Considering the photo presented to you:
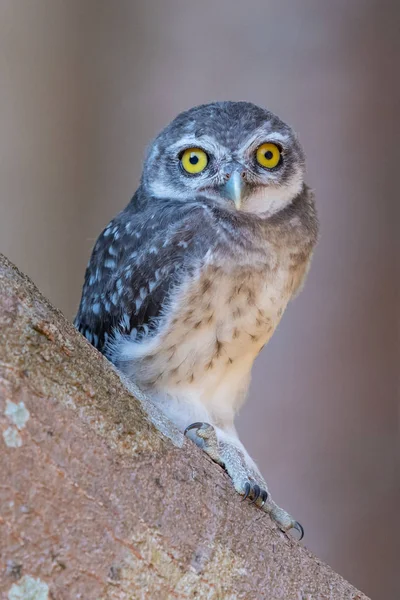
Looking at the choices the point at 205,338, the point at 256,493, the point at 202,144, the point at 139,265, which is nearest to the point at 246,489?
the point at 256,493

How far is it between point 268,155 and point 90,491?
1.18 m

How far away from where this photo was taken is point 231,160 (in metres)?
2.00

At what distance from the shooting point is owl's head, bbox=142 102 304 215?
2006mm

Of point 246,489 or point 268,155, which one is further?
point 268,155

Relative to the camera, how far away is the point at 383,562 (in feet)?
13.8

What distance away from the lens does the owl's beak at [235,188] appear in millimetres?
1934

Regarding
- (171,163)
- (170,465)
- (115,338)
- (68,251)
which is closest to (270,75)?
(68,251)

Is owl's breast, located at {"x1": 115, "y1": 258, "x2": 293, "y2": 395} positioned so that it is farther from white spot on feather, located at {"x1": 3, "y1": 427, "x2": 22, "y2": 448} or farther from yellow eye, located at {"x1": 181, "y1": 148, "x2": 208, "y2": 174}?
white spot on feather, located at {"x1": 3, "y1": 427, "x2": 22, "y2": 448}

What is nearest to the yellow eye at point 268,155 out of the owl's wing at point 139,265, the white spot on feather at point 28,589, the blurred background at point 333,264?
the owl's wing at point 139,265

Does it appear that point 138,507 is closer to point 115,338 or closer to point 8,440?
point 8,440

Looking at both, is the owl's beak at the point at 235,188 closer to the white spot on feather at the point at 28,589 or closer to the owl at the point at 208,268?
the owl at the point at 208,268

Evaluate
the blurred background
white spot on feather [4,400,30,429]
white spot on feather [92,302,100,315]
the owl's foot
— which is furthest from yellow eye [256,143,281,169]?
the blurred background

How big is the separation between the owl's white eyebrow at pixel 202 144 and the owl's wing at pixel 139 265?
0.16 metres

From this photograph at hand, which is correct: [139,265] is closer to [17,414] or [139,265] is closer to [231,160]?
[231,160]
